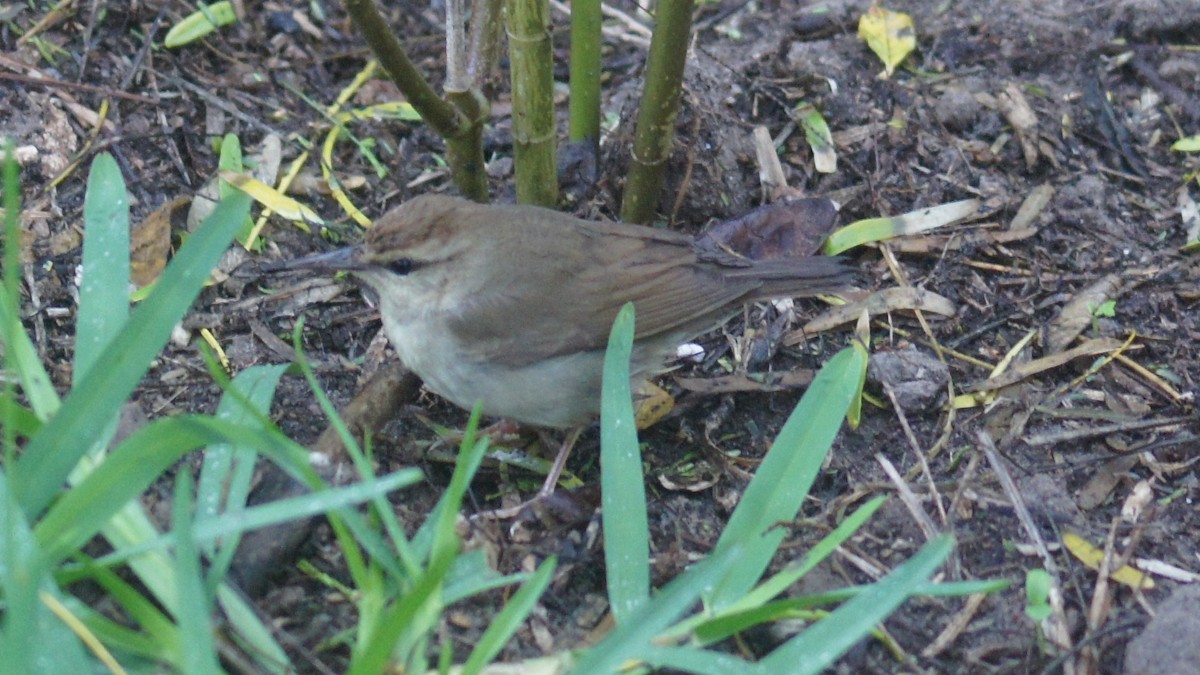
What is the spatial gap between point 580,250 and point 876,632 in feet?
5.90

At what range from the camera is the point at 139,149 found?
5.42 m

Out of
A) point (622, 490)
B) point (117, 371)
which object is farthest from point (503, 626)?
point (117, 371)

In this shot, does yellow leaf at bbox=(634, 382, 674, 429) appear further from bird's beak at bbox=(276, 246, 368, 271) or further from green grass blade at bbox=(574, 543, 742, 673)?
green grass blade at bbox=(574, 543, 742, 673)

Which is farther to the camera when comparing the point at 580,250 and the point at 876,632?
the point at 580,250

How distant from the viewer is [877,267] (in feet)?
17.7

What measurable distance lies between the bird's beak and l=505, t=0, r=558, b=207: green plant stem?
38.1 inches

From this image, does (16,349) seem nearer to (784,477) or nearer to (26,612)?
(26,612)

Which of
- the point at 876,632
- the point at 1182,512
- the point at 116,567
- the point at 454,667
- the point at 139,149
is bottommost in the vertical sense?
the point at 1182,512

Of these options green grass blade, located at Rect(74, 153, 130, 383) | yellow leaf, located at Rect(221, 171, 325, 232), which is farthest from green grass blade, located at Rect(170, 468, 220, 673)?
yellow leaf, located at Rect(221, 171, 325, 232)

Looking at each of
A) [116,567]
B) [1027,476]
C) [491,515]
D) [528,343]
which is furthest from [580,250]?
[116,567]

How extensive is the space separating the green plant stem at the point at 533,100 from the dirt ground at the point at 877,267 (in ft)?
1.29

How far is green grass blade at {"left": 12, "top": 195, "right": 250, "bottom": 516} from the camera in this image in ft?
9.67

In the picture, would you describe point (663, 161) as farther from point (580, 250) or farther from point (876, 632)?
point (876, 632)

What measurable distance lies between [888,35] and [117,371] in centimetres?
441
